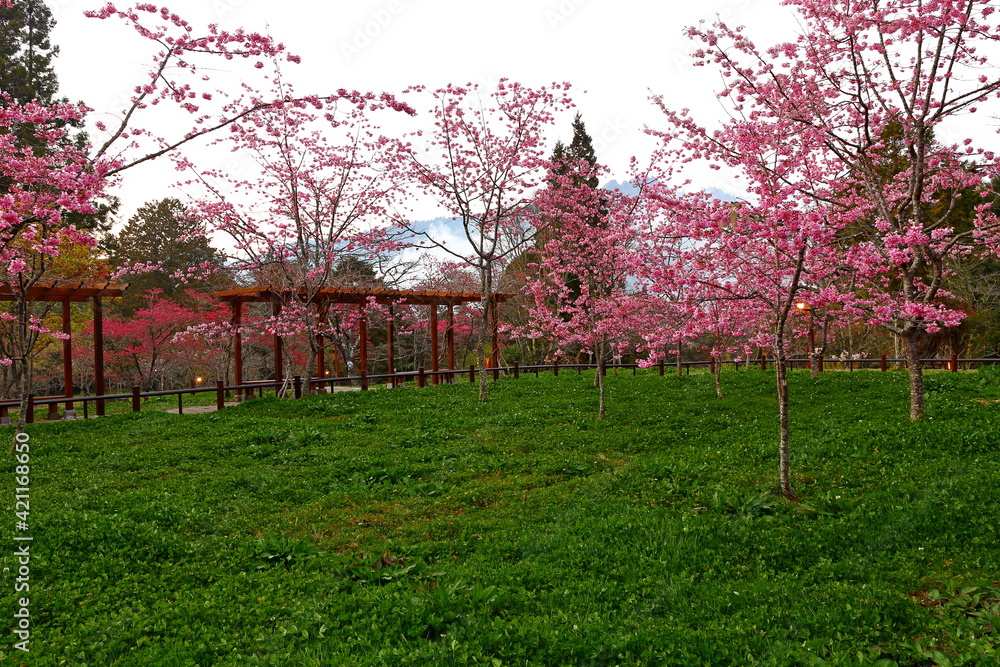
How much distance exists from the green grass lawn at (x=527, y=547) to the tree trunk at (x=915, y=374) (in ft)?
1.37

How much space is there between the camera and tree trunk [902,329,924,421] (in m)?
10.4

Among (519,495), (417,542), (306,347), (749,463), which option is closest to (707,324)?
(749,463)

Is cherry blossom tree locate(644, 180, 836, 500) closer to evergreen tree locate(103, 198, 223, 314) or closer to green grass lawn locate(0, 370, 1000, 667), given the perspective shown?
green grass lawn locate(0, 370, 1000, 667)

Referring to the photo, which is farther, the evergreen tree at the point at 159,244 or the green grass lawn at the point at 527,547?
the evergreen tree at the point at 159,244

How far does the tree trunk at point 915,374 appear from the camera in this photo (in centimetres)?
1043

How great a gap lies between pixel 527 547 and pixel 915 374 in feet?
28.6

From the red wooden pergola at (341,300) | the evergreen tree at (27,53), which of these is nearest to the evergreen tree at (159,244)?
the evergreen tree at (27,53)

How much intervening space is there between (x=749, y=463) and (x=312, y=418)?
33.2ft

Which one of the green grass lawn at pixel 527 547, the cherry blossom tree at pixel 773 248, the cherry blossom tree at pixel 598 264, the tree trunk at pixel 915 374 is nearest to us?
the green grass lawn at pixel 527 547

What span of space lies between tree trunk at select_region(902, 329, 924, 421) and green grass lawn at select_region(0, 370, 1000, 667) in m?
0.42

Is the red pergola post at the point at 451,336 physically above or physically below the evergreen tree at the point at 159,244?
below

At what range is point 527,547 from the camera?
6.23 meters

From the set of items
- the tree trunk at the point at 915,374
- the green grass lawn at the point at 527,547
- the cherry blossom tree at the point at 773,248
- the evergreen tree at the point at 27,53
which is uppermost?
the evergreen tree at the point at 27,53

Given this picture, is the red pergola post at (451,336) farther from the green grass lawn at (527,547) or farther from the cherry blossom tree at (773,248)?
the cherry blossom tree at (773,248)
